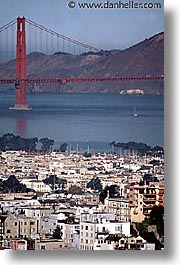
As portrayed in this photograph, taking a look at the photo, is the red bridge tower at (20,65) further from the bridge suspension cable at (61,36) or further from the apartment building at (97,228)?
the apartment building at (97,228)

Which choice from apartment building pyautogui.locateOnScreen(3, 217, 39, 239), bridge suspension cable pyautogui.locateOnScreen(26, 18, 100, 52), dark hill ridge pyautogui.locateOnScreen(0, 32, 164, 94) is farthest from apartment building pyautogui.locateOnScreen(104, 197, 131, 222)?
bridge suspension cable pyautogui.locateOnScreen(26, 18, 100, 52)

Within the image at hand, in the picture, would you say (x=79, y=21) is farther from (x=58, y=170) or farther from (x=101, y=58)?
(x=58, y=170)

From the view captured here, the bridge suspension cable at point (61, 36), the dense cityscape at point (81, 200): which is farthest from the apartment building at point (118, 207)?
the bridge suspension cable at point (61, 36)

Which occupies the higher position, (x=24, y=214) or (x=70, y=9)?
(x=70, y=9)

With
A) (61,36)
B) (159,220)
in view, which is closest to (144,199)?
(159,220)

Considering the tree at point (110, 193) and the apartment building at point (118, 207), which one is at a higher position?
the tree at point (110, 193)

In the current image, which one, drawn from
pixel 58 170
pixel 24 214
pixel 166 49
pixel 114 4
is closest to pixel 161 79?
pixel 166 49
